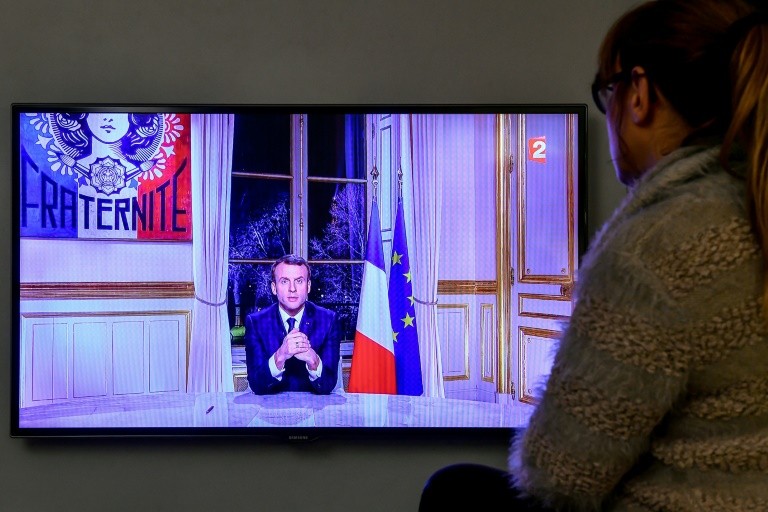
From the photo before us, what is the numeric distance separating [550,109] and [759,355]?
5.11ft

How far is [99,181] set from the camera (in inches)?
90.2

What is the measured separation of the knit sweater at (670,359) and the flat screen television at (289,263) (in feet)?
4.43

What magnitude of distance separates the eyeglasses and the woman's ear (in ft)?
0.04

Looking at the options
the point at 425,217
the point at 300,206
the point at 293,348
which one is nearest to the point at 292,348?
the point at 293,348

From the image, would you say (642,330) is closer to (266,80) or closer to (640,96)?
(640,96)

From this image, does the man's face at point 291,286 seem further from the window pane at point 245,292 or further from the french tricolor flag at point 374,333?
the french tricolor flag at point 374,333

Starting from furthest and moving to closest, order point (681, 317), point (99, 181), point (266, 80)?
point (266, 80) → point (99, 181) → point (681, 317)

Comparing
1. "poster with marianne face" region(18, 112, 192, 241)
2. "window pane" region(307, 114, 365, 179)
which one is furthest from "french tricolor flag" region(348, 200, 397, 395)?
"poster with marianne face" region(18, 112, 192, 241)

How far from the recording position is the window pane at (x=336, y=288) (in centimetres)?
232

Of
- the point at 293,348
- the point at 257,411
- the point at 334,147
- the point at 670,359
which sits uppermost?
the point at 334,147

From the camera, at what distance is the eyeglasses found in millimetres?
1021

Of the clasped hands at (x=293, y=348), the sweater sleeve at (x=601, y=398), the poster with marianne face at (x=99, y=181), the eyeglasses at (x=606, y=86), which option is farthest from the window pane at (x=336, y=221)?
the sweater sleeve at (x=601, y=398)

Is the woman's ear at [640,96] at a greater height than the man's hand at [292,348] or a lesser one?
greater

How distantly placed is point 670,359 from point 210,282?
1650 millimetres
